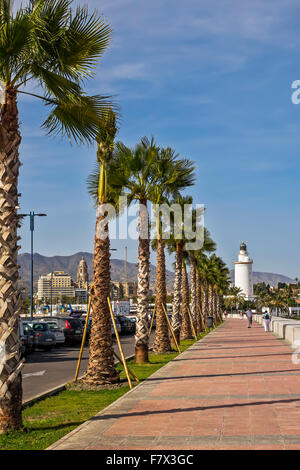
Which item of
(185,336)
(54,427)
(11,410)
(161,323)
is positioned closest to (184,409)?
(54,427)

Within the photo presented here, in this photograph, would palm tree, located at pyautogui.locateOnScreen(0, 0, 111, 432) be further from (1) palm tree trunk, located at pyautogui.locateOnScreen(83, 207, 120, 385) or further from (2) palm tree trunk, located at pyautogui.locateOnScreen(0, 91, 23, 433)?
(1) palm tree trunk, located at pyautogui.locateOnScreen(83, 207, 120, 385)

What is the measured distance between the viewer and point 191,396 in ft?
38.9

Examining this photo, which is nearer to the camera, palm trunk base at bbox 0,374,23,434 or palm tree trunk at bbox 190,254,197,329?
palm trunk base at bbox 0,374,23,434

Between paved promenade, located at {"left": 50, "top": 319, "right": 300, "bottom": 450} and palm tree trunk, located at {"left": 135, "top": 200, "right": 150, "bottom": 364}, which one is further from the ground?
palm tree trunk, located at {"left": 135, "top": 200, "right": 150, "bottom": 364}

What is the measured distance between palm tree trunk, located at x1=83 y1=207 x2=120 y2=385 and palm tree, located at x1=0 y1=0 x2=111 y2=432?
5.38m

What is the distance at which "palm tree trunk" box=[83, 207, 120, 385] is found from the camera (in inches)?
561

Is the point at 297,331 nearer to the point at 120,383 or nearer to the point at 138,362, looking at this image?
the point at 138,362

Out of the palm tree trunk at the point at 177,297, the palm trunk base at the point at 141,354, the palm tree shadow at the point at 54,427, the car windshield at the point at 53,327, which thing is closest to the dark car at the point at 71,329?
the car windshield at the point at 53,327

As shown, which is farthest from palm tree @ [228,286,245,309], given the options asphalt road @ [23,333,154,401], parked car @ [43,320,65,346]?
asphalt road @ [23,333,154,401]

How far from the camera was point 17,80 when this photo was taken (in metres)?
9.21

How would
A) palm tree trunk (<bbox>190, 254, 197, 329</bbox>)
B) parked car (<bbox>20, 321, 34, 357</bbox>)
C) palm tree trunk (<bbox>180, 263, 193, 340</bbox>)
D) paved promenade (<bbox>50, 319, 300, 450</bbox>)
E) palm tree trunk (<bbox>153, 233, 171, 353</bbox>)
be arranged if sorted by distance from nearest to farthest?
1. paved promenade (<bbox>50, 319, 300, 450</bbox>)
2. palm tree trunk (<bbox>153, 233, 171, 353</bbox>)
3. parked car (<bbox>20, 321, 34, 357</bbox>)
4. palm tree trunk (<bbox>180, 263, 193, 340</bbox>)
5. palm tree trunk (<bbox>190, 254, 197, 329</bbox>)

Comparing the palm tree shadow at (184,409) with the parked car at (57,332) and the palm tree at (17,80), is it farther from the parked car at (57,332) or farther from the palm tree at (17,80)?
the parked car at (57,332)

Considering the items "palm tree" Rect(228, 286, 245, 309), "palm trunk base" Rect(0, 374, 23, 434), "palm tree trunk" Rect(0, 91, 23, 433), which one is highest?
"palm tree trunk" Rect(0, 91, 23, 433)
